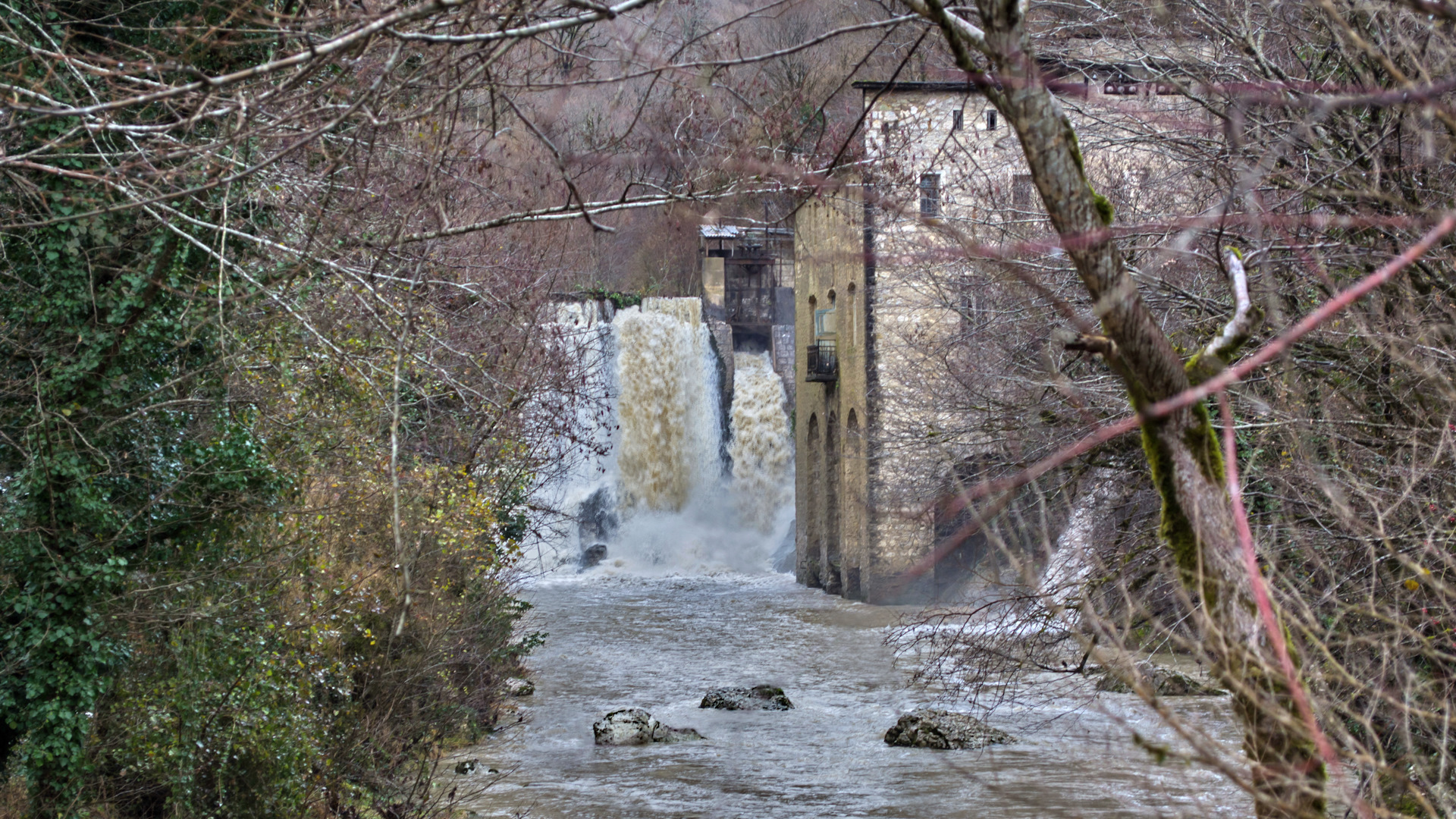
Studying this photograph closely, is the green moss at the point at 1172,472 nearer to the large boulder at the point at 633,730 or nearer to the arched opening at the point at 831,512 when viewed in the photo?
the large boulder at the point at 633,730

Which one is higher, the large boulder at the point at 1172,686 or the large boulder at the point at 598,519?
the large boulder at the point at 598,519

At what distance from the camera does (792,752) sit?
12.0 m

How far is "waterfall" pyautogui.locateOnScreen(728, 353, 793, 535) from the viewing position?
3053 centimetres

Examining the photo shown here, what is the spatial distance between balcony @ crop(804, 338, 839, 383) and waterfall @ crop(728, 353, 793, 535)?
21.8 ft

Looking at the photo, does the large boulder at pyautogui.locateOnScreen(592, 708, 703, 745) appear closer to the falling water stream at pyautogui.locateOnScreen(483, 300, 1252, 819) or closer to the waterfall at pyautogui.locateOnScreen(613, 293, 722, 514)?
the falling water stream at pyautogui.locateOnScreen(483, 300, 1252, 819)

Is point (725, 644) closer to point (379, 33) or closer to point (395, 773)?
point (395, 773)

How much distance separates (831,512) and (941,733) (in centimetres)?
1264

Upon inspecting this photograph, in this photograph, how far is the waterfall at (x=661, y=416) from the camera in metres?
30.2

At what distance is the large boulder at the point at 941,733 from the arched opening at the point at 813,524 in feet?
42.3

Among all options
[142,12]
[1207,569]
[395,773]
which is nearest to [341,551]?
[395,773]

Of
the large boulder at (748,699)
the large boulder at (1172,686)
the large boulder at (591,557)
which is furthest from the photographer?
the large boulder at (591,557)

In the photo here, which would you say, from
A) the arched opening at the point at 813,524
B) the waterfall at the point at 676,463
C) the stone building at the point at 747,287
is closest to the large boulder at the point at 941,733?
the arched opening at the point at 813,524

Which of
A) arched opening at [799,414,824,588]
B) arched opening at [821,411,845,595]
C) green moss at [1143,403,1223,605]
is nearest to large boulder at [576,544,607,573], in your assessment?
arched opening at [799,414,824,588]

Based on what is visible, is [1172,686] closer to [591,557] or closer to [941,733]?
[941,733]
